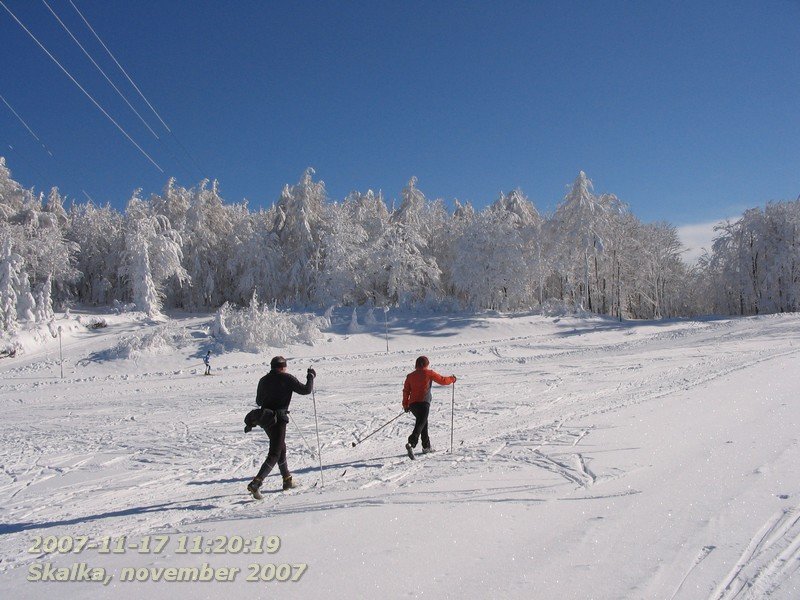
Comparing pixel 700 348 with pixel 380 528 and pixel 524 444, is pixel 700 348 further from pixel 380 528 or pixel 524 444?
pixel 380 528

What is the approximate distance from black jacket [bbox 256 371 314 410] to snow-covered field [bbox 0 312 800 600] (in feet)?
3.75

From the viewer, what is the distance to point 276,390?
616 cm

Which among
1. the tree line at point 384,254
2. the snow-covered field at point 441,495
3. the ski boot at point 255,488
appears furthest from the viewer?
the tree line at point 384,254

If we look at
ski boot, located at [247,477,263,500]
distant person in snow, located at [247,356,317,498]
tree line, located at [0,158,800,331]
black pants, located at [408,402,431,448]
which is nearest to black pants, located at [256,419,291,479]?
distant person in snow, located at [247,356,317,498]

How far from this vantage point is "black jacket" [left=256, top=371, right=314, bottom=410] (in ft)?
20.2

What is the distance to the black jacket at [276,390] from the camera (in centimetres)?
615

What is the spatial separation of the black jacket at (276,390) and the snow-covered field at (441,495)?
1.14m

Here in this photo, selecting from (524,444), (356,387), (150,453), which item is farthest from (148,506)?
(356,387)

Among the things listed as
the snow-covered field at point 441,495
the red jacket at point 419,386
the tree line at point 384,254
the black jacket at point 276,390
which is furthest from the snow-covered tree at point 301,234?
the black jacket at point 276,390

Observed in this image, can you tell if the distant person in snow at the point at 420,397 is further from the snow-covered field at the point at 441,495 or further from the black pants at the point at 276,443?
the black pants at the point at 276,443

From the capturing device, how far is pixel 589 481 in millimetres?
5504

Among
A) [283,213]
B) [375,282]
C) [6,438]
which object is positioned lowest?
[6,438]

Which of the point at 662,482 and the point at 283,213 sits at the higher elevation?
the point at 283,213

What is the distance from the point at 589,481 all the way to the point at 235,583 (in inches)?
153
